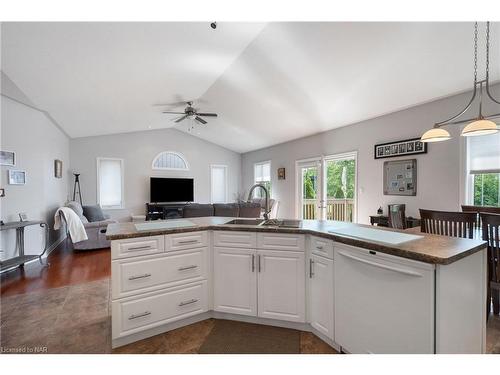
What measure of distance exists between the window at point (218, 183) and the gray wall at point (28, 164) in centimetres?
448

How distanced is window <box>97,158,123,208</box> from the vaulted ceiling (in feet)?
6.10

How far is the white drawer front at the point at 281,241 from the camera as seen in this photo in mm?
2037

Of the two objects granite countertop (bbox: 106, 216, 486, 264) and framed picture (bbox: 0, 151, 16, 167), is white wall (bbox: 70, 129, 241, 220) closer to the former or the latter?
framed picture (bbox: 0, 151, 16, 167)

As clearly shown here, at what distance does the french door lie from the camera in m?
5.18

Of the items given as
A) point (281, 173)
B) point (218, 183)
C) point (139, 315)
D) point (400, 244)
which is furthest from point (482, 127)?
point (218, 183)

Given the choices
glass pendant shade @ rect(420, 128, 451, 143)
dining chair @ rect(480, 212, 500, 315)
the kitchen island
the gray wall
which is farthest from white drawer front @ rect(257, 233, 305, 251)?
the gray wall

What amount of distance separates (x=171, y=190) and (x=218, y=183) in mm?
1735

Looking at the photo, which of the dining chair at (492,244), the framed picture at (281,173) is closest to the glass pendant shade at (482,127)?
the dining chair at (492,244)

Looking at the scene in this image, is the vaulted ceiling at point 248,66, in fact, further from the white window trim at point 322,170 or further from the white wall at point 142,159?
the white wall at point 142,159

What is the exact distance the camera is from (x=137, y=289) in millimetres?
1938

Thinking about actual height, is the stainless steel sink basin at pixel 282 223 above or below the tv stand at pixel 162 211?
above
